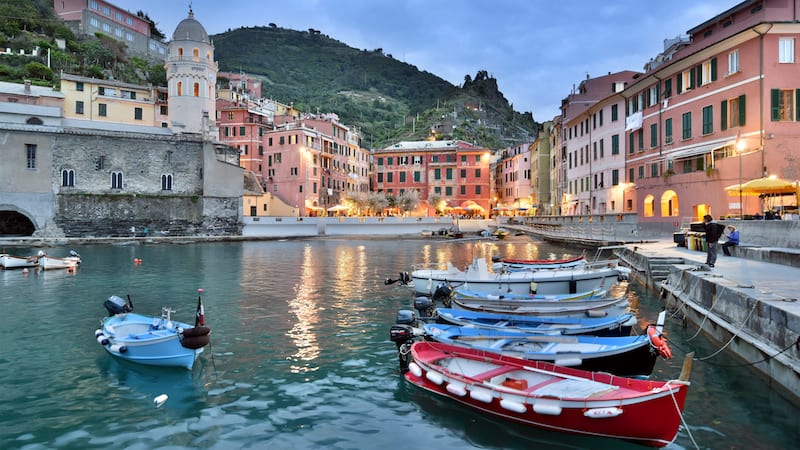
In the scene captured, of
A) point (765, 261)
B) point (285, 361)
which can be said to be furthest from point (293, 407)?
point (765, 261)

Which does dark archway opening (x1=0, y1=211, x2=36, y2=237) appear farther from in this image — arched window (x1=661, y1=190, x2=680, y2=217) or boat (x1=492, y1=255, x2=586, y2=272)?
arched window (x1=661, y1=190, x2=680, y2=217)

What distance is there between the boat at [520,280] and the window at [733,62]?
19.2 meters

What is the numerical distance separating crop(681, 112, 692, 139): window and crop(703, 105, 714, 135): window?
Result: 1.52m

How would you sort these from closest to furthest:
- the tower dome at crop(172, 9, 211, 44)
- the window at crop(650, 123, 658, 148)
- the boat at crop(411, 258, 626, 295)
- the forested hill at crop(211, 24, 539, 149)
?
the boat at crop(411, 258, 626, 295) < the window at crop(650, 123, 658, 148) < the tower dome at crop(172, 9, 211, 44) < the forested hill at crop(211, 24, 539, 149)

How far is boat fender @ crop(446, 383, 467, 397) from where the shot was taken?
26.7 feet

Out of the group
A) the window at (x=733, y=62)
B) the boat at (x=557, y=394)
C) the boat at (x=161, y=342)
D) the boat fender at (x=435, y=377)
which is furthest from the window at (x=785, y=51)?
the boat at (x=161, y=342)

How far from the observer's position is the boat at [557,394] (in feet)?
21.9

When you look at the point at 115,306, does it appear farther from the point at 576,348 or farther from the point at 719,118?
the point at 719,118

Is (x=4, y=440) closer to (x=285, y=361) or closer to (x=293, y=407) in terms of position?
(x=293, y=407)

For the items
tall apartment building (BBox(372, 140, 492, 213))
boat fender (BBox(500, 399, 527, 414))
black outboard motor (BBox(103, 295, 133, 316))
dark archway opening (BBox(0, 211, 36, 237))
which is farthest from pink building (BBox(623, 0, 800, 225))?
dark archway opening (BBox(0, 211, 36, 237))

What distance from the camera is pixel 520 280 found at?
17172 millimetres

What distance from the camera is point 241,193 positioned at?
60.4 meters

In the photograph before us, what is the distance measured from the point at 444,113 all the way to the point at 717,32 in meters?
89.0

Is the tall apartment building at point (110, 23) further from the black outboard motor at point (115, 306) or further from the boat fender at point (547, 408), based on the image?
the boat fender at point (547, 408)
